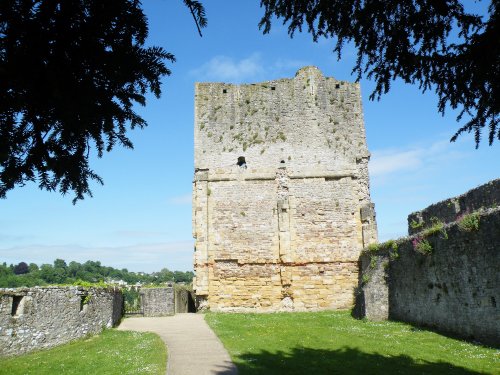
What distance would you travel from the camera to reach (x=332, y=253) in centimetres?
1995

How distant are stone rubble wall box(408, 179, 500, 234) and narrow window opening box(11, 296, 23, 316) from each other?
13.0 meters

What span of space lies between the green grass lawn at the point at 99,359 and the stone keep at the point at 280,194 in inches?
275

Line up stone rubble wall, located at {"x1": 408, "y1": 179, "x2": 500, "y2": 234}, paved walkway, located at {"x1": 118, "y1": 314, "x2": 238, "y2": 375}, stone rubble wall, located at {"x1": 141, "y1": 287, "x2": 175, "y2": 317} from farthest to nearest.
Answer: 1. stone rubble wall, located at {"x1": 141, "y1": 287, "x2": 175, "y2": 317}
2. stone rubble wall, located at {"x1": 408, "y1": 179, "x2": 500, "y2": 234}
3. paved walkway, located at {"x1": 118, "y1": 314, "x2": 238, "y2": 375}

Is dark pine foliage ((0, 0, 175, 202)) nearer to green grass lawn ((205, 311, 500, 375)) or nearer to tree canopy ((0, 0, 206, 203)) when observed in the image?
tree canopy ((0, 0, 206, 203))

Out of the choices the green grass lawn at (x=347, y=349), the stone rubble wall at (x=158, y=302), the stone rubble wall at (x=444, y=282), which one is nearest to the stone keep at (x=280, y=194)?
the stone rubble wall at (x=158, y=302)

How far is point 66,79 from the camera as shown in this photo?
2805 millimetres

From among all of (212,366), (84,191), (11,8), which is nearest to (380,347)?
(212,366)

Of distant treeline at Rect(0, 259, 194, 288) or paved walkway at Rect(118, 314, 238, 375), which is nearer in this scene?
paved walkway at Rect(118, 314, 238, 375)

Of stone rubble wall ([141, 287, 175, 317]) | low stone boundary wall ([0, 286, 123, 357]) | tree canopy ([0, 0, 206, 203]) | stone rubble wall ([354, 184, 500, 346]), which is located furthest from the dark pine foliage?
stone rubble wall ([141, 287, 175, 317])

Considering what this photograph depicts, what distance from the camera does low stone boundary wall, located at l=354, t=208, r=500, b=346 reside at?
10.3m

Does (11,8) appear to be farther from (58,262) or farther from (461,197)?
(58,262)

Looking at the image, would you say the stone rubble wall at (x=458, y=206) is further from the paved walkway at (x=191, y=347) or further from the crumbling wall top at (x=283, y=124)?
the paved walkway at (x=191, y=347)

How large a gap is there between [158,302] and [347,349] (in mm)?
12880

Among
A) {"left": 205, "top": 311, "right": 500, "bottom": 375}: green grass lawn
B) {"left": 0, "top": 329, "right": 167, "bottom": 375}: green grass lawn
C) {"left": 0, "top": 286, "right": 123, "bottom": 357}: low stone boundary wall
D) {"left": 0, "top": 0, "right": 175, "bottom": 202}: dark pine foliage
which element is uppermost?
{"left": 0, "top": 0, "right": 175, "bottom": 202}: dark pine foliage
